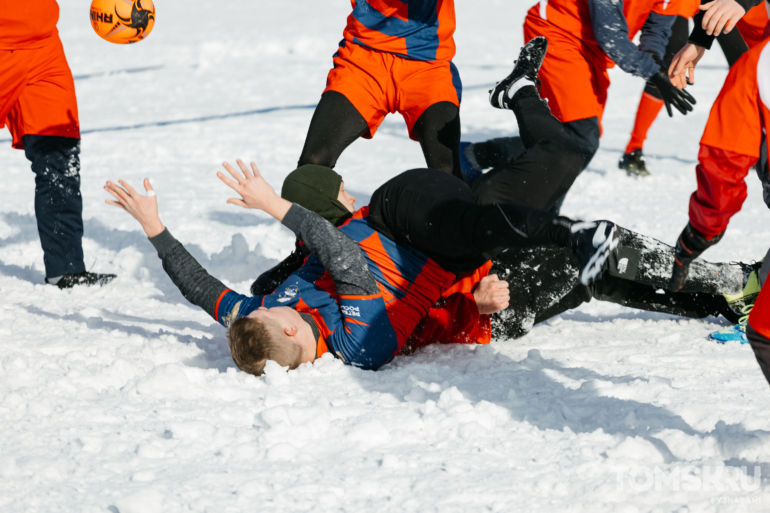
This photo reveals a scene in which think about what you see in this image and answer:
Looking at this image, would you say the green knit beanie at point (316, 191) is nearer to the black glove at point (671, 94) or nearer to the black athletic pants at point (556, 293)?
the black athletic pants at point (556, 293)

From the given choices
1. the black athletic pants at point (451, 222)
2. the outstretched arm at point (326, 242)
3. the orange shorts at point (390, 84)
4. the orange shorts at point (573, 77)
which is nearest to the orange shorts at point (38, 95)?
the orange shorts at point (390, 84)

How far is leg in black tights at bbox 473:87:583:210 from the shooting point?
2965 mm

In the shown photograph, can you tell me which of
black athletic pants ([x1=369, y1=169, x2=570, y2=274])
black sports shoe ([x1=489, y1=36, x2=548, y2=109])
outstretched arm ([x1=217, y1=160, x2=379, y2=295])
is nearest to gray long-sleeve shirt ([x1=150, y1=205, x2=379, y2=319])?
outstretched arm ([x1=217, y1=160, x2=379, y2=295])

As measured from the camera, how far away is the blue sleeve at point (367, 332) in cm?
277

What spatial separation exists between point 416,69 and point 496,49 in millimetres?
10281

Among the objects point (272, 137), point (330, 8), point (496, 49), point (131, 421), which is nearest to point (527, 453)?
point (131, 421)

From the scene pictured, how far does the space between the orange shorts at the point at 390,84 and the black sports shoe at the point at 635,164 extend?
3.24m

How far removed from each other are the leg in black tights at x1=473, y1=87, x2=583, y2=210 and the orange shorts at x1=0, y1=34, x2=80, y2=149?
7.66 ft

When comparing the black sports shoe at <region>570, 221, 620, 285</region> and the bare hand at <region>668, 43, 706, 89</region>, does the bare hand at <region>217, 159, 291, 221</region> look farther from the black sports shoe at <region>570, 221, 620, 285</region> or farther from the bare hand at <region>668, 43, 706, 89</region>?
the bare hand at <region>668, 43, 706, 89</region>

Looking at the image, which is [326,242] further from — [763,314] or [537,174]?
[763,314]

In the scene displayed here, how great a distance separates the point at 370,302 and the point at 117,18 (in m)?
2.58

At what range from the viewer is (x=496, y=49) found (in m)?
13.4

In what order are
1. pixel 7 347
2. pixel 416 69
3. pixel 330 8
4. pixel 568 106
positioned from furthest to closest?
pixel 330 8
pixel 568 106
pixel 416 69
pixel 7 347

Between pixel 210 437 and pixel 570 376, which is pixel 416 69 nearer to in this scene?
pixel 570 376
